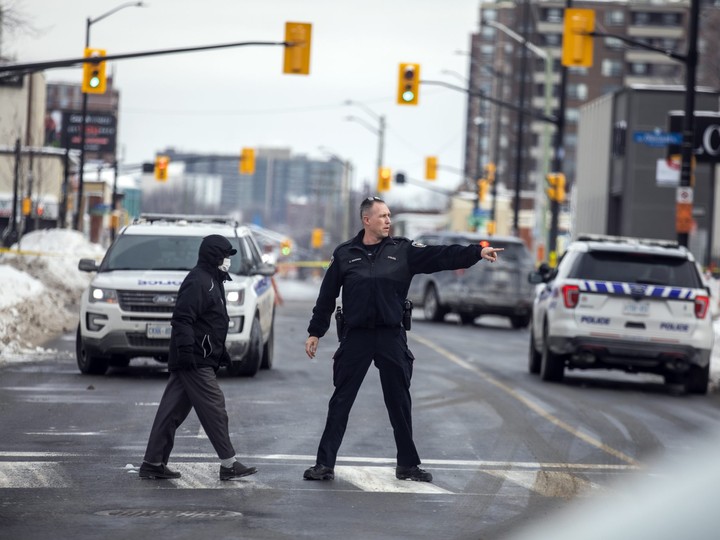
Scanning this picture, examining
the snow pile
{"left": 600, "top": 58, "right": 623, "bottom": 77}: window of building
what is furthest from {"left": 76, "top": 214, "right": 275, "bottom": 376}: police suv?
{"left": 600, "top": 58, "right": 623, "bottom": 77}: window of building

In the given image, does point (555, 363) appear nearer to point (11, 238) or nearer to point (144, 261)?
point (144, 261)

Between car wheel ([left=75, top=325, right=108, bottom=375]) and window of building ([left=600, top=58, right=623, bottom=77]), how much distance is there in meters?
128

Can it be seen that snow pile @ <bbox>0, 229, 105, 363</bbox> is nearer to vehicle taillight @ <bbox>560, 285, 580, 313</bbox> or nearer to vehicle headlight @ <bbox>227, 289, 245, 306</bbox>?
vehicle headlight @ <bbox>227, 289, 245, 306</bbox>

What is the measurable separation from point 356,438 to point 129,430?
1.91 meters

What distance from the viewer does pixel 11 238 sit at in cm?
6153

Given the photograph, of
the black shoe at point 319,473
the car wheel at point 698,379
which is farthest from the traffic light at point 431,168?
the black shoe at point 319,473

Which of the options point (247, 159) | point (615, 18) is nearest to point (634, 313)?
point (247, 159)

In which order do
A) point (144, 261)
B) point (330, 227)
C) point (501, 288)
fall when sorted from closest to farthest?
1. point (144, 261)
2. point (501, 288)
3. point (330, 227)

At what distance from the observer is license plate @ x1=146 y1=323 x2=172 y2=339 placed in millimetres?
17406

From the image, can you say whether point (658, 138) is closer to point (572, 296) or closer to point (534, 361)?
point (534, 361)

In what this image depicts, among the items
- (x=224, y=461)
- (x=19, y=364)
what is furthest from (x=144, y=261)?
(x=224, y=461)

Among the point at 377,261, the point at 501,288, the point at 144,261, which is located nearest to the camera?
the point at 377,261

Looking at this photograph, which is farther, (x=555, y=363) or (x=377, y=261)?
(x=555, y=363)

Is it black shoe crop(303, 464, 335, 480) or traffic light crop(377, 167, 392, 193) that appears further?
traffic light crop(377, 167, 392, 193)
